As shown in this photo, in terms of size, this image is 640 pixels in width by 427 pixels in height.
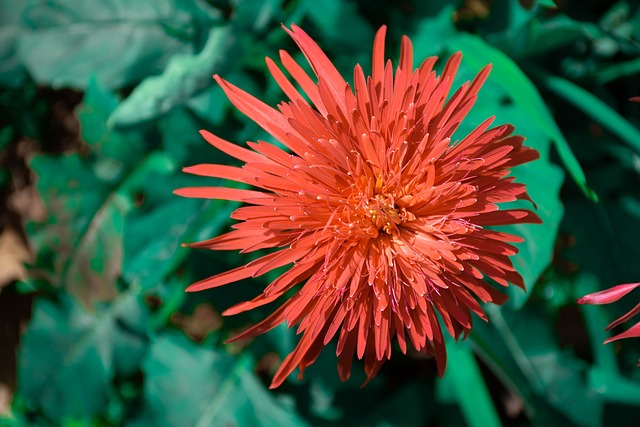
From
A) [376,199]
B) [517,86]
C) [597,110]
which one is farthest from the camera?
[597,110]

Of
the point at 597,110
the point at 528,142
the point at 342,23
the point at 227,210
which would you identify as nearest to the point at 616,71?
the point at 597,110

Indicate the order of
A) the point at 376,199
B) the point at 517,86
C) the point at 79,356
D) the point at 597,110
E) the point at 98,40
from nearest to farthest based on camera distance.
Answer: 1. the point at 376,199
2. the point at 517,86
3. the point at 597,110
4. the point at 98,40
5. the point at 79,356

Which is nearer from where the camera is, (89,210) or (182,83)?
(182,83)

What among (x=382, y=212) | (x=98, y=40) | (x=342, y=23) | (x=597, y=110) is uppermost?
(x=597, y=110)

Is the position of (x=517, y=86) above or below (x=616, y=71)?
below

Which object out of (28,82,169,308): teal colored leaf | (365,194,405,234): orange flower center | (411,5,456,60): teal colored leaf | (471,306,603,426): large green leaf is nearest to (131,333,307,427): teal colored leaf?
(28,82,169,308): teal colored leaf

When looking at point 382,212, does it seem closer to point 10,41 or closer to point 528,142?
point 528,142

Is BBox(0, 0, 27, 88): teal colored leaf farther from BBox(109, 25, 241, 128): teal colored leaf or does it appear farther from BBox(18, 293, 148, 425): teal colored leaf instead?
BBox(18, 293, 148, 425): teal colored leaf
